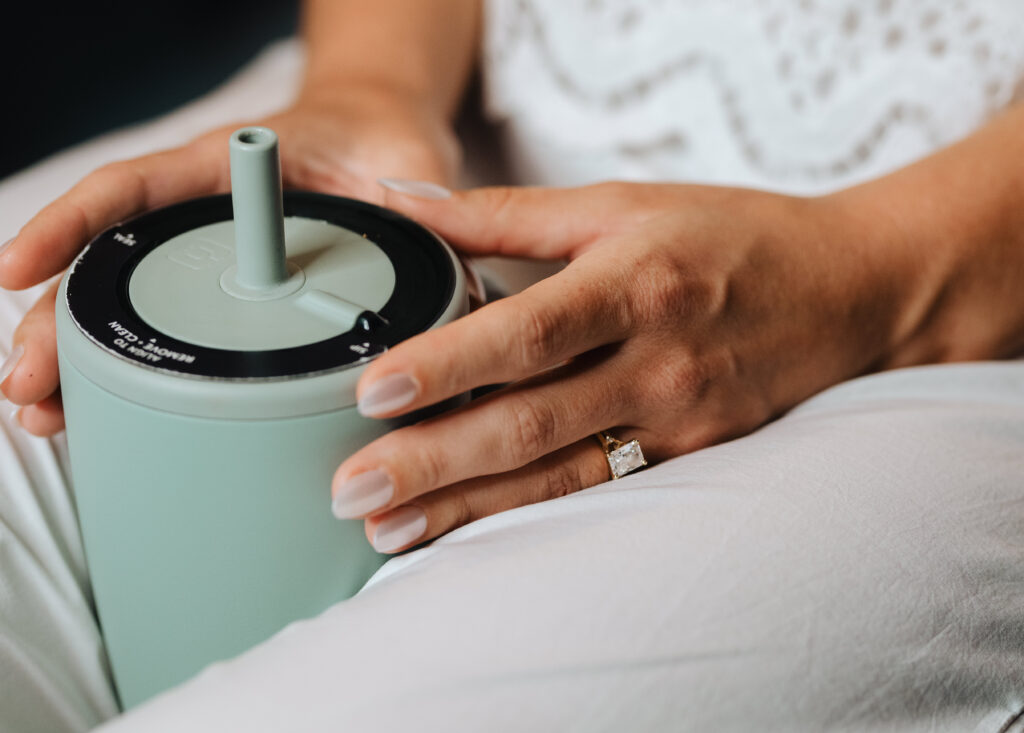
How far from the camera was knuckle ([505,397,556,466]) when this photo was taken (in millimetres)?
420

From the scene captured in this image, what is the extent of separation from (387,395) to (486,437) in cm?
6

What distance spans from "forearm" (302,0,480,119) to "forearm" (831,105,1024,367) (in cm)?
34

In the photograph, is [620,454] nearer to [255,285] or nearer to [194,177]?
[255,285]

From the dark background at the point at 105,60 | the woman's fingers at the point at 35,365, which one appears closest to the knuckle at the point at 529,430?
the woman's fingers at the point at 35,365

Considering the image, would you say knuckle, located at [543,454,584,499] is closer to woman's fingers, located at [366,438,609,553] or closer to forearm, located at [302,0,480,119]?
woman's fingers, located at [366,438,609,553]

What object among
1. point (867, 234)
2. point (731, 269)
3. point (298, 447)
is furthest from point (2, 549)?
point (867, 234)

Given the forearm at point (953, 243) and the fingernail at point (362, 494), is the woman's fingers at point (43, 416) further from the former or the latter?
the forearm at point (953, 243)

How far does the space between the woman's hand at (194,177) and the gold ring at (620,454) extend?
0.77 feet

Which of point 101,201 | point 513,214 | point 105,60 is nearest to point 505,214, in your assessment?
point 513,214

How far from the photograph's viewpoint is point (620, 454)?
1.55ft

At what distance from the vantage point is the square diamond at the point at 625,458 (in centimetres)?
47

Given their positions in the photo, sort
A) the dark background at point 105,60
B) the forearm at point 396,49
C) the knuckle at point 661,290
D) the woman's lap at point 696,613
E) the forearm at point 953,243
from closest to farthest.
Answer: the woman's lap at point 696,613 → the knuckle at point 661,290 → the forearm at point 953,243 → the forearm at point 396,49 → the dark background at point 105,60

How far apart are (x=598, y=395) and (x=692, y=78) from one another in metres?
0.37

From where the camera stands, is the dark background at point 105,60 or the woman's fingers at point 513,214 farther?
the dark background at point 105,60
